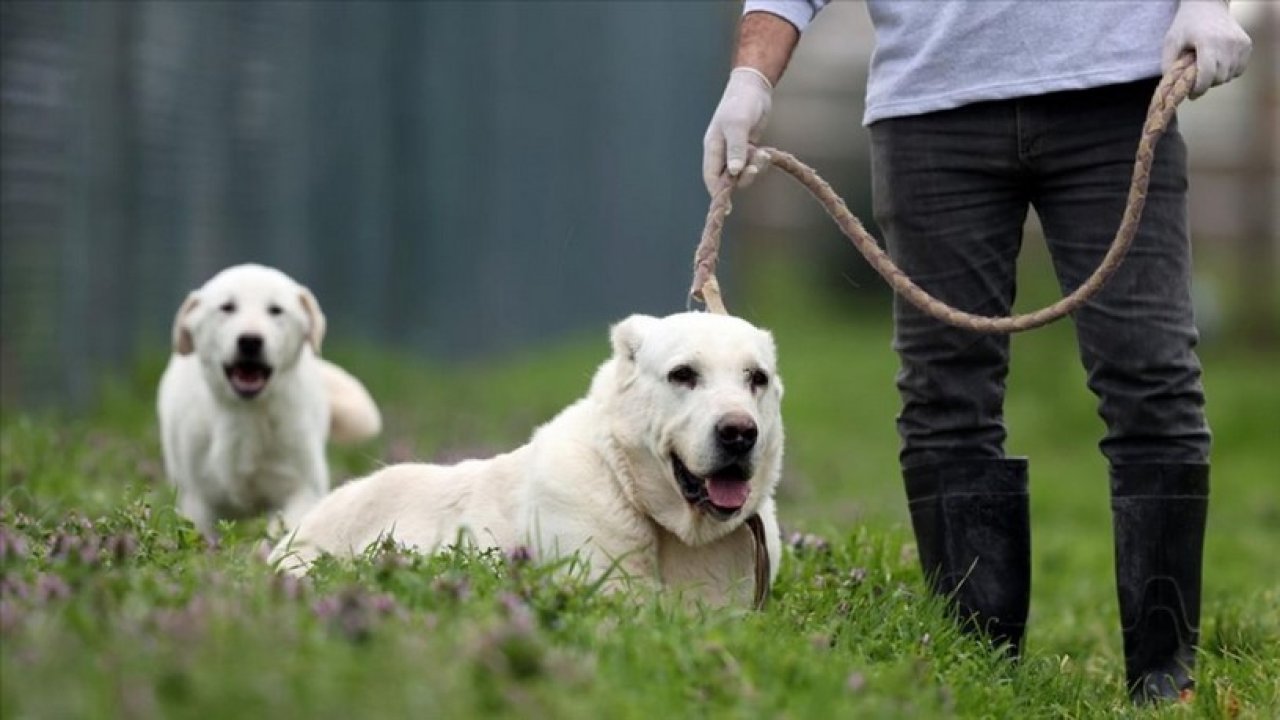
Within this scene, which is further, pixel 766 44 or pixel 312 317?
pixel 312 317

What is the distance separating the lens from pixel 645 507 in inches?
189

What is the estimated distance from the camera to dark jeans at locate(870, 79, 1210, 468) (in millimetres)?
4941

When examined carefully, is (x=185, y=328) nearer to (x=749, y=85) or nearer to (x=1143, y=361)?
(x=749, y=85)

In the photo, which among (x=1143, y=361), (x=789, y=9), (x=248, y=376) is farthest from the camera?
(x=248, y=376)

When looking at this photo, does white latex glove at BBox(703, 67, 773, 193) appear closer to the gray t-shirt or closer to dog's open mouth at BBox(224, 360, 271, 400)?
the gray t-shirt

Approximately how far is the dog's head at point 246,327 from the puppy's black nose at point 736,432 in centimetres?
286

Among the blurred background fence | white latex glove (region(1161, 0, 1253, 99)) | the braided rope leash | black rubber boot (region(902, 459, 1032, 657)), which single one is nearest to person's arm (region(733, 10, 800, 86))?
the braided rope leash

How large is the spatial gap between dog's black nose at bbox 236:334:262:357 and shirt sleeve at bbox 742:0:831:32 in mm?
2402

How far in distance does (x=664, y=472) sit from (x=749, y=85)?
1.00 metres

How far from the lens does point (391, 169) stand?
1627 centimetres

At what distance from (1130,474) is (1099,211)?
2.03ft

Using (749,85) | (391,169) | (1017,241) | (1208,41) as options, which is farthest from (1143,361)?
(391,169)

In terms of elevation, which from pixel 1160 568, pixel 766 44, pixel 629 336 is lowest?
pixel 1160 568

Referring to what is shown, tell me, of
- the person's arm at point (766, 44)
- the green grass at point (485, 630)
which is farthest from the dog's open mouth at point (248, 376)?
the person's arm at point (766, 44)
